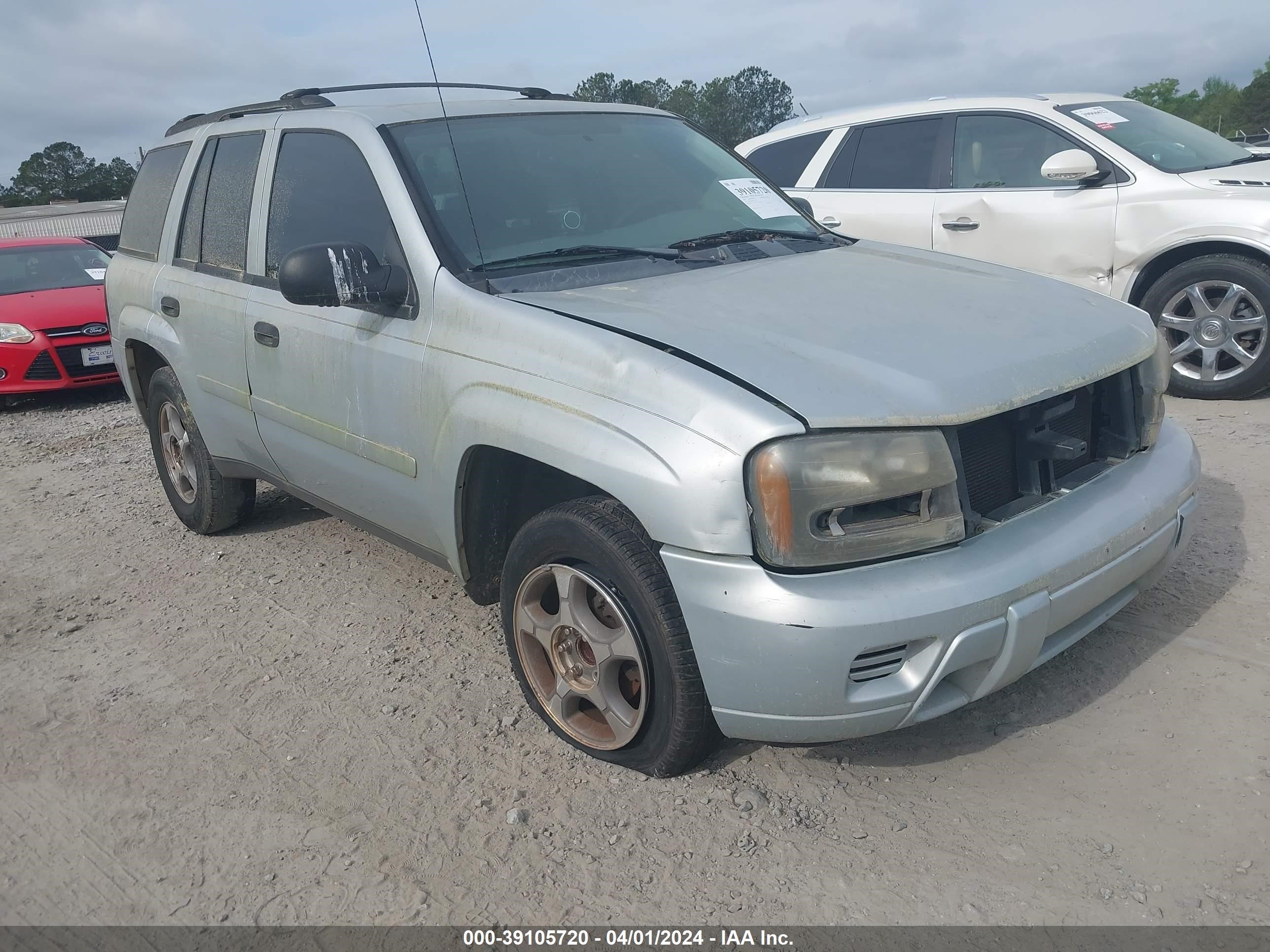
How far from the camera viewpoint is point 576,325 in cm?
264

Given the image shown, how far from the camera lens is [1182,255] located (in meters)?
5.82

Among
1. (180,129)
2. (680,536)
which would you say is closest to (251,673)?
(680,536)

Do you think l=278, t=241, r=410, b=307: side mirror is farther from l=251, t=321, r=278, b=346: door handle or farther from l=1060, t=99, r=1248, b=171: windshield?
l=1060, t=99, r=1248, b=171: windshield

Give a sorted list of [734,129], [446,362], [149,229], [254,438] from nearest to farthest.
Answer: [446,362] → [254,438] → [149,229] → [734,129]

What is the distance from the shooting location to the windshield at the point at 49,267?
31.1 ft

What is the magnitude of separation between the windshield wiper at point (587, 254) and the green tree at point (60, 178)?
65.9 meters

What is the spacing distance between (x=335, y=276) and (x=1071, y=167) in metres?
4.41

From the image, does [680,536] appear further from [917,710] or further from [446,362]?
[446,362]

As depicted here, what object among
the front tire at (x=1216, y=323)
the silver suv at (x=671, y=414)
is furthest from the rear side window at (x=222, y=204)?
the front tire at (x=1216, y=323)

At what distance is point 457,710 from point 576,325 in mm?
1330

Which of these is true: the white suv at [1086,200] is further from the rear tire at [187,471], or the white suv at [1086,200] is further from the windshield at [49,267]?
the windshield at [49,267]

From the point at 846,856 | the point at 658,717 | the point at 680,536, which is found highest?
the point at 680,536

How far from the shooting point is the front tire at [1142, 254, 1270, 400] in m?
5.55

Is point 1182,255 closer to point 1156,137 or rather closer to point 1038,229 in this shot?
point 1038,229
